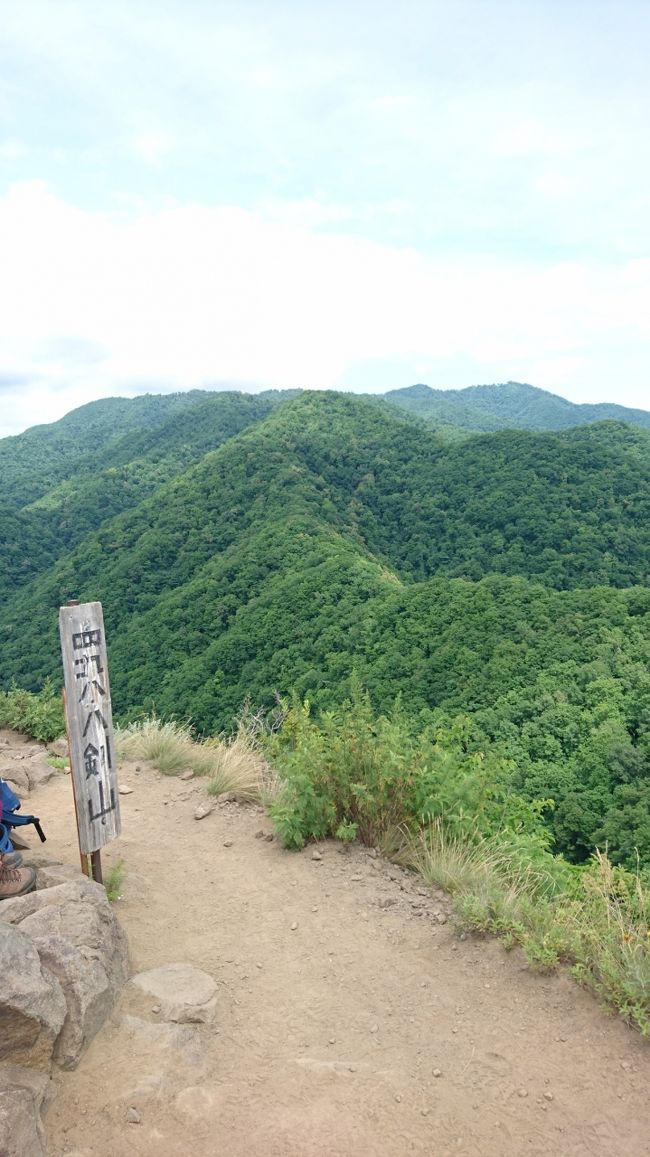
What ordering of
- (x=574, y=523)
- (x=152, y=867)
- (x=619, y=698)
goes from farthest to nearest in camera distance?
1. (x=574, y=523)
2. (x=619, y=698)
3. (x=152, y=867)

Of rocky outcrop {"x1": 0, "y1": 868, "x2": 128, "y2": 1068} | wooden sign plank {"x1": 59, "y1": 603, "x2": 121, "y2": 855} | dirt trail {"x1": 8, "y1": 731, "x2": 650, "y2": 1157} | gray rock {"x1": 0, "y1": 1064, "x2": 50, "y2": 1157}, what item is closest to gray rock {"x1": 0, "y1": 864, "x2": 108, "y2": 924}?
rocky outcrop {"x1": 0, "y1": 868, "x2": 128, "y2": 1068}

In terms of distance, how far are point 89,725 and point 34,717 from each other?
4.55 metres

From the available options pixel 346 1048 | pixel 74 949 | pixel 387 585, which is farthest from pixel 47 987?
pixel 387 585

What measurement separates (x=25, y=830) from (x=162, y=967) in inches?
89.8

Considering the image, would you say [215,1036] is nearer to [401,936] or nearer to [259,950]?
[259,950]

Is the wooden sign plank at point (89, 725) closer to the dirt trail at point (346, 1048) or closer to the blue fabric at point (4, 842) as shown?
the blue fabric at point (4, 842)

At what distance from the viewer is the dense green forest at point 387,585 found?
17719 millimetres

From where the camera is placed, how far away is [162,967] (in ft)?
Answer: 11.5

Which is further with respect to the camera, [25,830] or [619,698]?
[619,698]

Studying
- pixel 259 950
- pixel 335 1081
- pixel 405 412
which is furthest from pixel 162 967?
pixel 405 412

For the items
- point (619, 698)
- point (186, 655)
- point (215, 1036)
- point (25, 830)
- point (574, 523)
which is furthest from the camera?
point (574, 523)

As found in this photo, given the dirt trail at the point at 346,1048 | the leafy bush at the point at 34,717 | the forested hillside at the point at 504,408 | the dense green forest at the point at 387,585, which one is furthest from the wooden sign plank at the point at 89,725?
the forested hillside at the point at 504,408

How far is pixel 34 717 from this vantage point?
786cm

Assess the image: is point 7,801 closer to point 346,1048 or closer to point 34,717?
point 346,1048
